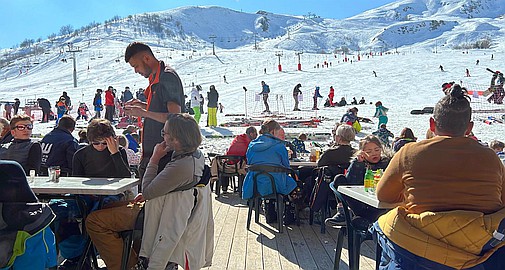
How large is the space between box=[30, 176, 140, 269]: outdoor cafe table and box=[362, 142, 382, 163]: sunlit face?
190 cm

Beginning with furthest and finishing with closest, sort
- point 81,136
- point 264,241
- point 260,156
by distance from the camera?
point 81,136
point 260,156
point 264,241

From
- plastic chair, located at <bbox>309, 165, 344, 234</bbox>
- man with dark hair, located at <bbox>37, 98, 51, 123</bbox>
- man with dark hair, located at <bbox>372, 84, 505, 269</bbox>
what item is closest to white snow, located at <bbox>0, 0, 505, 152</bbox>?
man with dark hair, located at <bbox>37, 98, 51, 123</bbox>

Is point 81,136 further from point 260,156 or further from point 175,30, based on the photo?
point 175,30

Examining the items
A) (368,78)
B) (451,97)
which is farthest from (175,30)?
(451,97)

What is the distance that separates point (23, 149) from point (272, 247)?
2.35m

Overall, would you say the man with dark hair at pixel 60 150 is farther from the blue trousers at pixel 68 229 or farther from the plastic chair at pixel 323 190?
the plastic chair at pixel 323 190

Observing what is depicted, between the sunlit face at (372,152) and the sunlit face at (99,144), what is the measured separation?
2.15 meters

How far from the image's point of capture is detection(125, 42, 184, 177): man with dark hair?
3.42 metres

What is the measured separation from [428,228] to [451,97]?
2.07 feet

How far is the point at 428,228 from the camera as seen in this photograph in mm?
2166

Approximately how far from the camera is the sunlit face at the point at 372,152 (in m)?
3.99

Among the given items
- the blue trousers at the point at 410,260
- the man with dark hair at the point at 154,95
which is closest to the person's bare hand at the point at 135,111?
the man with dark hair at the point at 154,95

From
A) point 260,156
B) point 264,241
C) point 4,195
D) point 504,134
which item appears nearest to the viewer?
point 4,195

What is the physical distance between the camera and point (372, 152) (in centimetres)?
399
